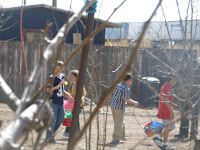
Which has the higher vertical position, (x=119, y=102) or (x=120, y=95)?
(x=120, y=95)

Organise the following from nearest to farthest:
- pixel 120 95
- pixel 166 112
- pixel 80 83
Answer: pixel 80 83
pixel 166 112
pixel 120 95

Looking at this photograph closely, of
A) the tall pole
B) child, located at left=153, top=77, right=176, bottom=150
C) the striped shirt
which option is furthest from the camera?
the striped shirt

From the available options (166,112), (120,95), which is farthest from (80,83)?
(120,95)

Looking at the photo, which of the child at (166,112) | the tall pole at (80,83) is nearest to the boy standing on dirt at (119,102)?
the child at (166,112)

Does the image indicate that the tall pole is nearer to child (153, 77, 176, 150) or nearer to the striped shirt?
child (153, 77, 176, 150)

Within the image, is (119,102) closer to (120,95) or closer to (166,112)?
(120,95)

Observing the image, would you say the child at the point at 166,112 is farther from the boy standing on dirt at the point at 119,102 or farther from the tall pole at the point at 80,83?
the tall pole at the point at 80,83

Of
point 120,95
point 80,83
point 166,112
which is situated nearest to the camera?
point 80,83

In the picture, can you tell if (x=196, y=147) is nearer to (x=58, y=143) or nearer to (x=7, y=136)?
(x=58, y=143)

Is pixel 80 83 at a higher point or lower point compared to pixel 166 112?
higher

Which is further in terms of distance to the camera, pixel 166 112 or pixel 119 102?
pixel 119 102

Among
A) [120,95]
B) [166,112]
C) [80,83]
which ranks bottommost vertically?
[166,112]

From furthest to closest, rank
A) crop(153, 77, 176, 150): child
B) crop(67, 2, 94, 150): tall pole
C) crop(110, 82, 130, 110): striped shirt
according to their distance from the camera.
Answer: crop(110, 82, 130, 110): striped shirt
crop(153, 77, 176, 150): child
crop(67, 2, 94, 150): tall pole

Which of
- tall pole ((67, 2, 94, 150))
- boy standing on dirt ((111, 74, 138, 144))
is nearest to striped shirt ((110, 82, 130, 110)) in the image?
boy standing on dirt ((111, 74, 138, 144))
